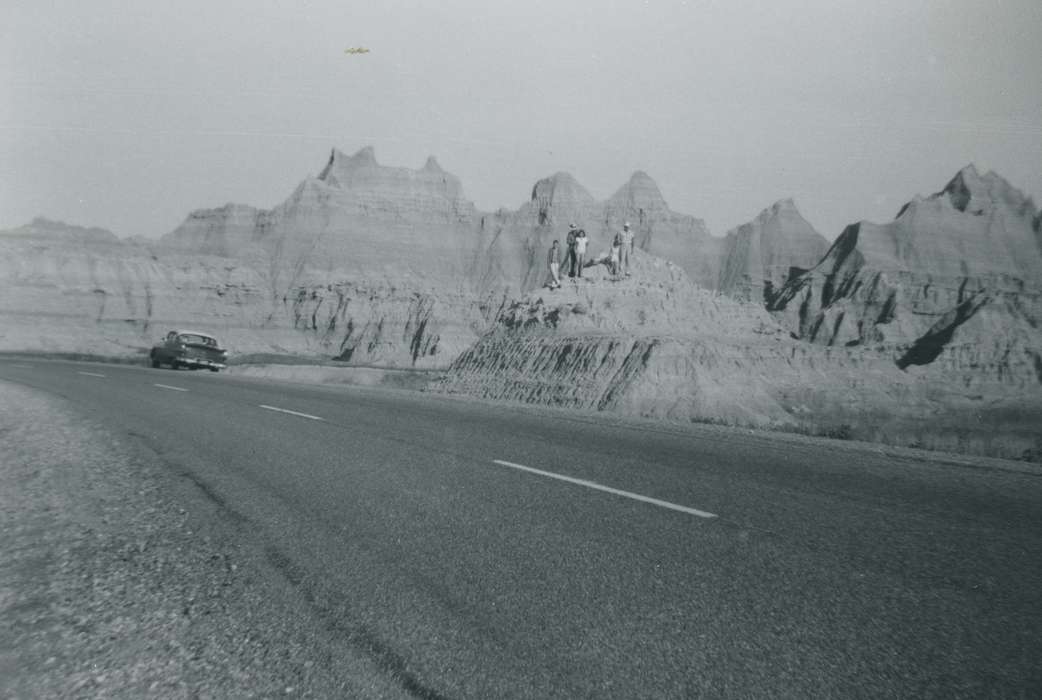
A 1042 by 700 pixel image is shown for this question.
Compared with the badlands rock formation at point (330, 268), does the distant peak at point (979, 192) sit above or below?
above

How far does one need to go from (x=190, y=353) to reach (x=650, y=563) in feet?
98.5

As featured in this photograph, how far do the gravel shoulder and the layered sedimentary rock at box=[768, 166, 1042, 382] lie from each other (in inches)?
2478

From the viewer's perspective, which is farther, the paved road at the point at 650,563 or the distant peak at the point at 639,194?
the distant peak at the point at 639,194

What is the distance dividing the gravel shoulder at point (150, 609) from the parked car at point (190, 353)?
1011 inches

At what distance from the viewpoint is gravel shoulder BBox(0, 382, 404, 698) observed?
120 inches

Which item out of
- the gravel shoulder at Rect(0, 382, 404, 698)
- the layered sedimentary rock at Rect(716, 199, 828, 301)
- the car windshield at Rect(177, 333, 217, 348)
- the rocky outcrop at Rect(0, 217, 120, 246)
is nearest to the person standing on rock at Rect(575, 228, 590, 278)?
the car windshield at Rect(177, 333, 217, 348)

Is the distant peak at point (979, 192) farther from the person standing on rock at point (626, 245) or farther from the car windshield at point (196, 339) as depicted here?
the car windshield at point (196, 339)

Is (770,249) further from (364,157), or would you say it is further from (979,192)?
(364,157)

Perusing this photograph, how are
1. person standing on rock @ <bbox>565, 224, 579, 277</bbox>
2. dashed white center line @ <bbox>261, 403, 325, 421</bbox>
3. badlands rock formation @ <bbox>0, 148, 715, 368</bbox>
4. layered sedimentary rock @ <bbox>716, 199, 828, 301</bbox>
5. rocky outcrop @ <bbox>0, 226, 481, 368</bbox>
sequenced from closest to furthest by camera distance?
1. dashed white center line @ <bbox>261, 403, 325, 421</bbox>
2. person standing on rock @ <bbox>565, 224, 579, 277</bbox>
3. rocky outcrop @ <bbox>0, 226, 481, 368</bbox>
4. badlands rock formation @ <bbox>0, 148, 715, 368</bbox>
5. layered sedimentary rock @ <bbox>716, 199, 828, 301</bbox>

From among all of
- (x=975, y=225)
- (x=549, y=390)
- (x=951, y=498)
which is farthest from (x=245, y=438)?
(x=975, y=225)

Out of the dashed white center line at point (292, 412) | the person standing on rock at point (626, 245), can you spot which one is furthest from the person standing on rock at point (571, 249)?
the dashed white center line at point (292, 412)

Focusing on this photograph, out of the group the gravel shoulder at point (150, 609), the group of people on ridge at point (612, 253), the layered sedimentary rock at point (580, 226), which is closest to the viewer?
the gravel shoulder at point (150, 609)

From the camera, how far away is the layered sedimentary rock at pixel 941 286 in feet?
211

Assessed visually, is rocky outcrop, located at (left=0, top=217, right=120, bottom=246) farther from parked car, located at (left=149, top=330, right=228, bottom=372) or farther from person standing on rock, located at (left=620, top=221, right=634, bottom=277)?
person standing on rock, located at (left=620, top=221, right=634, bottom=277)
